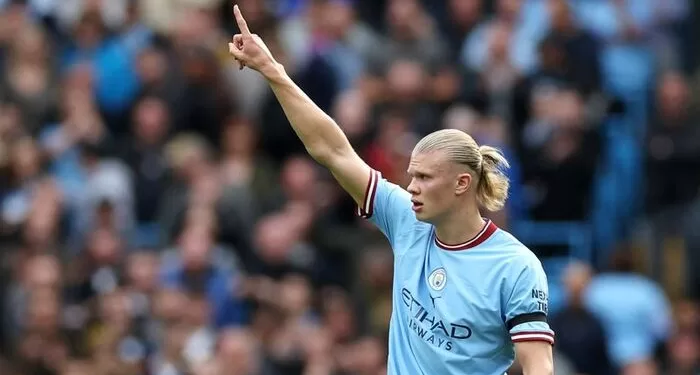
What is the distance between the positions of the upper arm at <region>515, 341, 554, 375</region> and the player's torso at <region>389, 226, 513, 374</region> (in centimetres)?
19

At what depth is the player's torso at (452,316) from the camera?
7000 mm

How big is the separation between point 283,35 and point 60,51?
216 cm

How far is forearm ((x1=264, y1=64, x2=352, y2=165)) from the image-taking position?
7496 mm

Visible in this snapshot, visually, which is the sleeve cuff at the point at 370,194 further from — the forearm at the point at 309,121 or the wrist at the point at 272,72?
the wrist at the point at 272,72

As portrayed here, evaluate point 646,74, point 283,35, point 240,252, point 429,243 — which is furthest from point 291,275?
point 429,243

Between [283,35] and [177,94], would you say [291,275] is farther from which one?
[283,35]

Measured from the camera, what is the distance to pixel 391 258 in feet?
44.0

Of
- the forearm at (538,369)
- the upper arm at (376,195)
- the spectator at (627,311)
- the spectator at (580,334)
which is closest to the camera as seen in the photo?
the forearm at (538,369)

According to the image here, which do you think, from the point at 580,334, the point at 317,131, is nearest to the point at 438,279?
the point at 317,131

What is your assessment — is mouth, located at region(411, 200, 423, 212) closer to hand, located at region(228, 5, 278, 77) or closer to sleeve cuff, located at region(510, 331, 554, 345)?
sleeve cuff, located at region(510, 331, 554, 345)

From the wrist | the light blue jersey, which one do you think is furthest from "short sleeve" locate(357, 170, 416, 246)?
the wrist

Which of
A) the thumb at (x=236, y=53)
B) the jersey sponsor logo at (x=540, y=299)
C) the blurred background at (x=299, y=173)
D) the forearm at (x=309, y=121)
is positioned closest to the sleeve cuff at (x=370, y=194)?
the forearm at (x=309, y=121)

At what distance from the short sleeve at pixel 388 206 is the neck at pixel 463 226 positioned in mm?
257

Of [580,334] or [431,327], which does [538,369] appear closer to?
[431,327]
